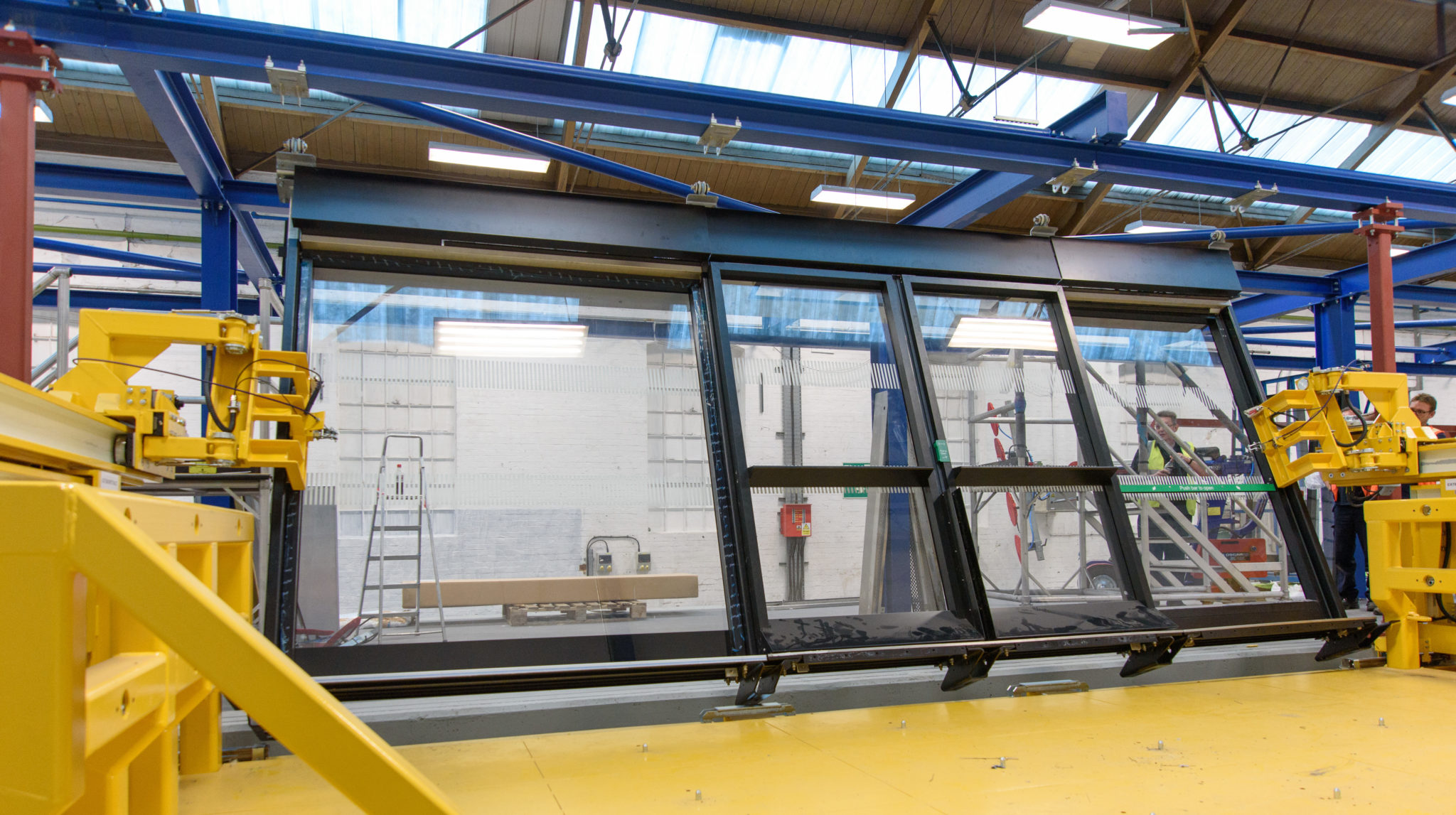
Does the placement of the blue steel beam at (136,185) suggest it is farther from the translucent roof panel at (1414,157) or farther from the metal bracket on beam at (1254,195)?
the translucent roof panel at (1414,157)

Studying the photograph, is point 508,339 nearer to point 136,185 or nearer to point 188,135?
point 188,135

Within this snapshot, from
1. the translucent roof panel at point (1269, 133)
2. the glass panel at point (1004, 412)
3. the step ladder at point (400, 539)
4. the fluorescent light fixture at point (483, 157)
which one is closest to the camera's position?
the step ladder at point (400, 539)

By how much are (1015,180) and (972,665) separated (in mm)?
3108

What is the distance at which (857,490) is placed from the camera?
12.1 feet

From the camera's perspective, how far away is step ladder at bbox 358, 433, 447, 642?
306 cm

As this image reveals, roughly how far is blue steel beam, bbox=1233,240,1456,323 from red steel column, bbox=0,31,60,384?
778cm

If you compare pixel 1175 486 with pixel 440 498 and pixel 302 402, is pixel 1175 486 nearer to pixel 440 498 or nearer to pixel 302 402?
pixel 440 498

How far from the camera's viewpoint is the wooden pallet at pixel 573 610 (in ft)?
10.5

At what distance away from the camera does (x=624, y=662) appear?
3.01m

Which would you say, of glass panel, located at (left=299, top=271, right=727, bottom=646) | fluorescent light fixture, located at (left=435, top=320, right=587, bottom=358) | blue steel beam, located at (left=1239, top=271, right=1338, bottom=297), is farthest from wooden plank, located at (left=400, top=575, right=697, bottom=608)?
blue steel beam, located at (left=1239, top=271, right=1338, bottom=297)

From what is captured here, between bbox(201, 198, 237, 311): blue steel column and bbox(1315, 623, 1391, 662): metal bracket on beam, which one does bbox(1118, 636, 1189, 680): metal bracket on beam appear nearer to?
bbox(1315, 623, 1391, 662): metal bracket on beam

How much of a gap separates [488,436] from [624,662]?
1.06 metres

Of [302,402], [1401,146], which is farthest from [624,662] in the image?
[1401,146]

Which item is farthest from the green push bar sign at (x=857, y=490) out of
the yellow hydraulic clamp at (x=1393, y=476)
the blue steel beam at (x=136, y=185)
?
the blue steel beam at (x=136, y=185)
